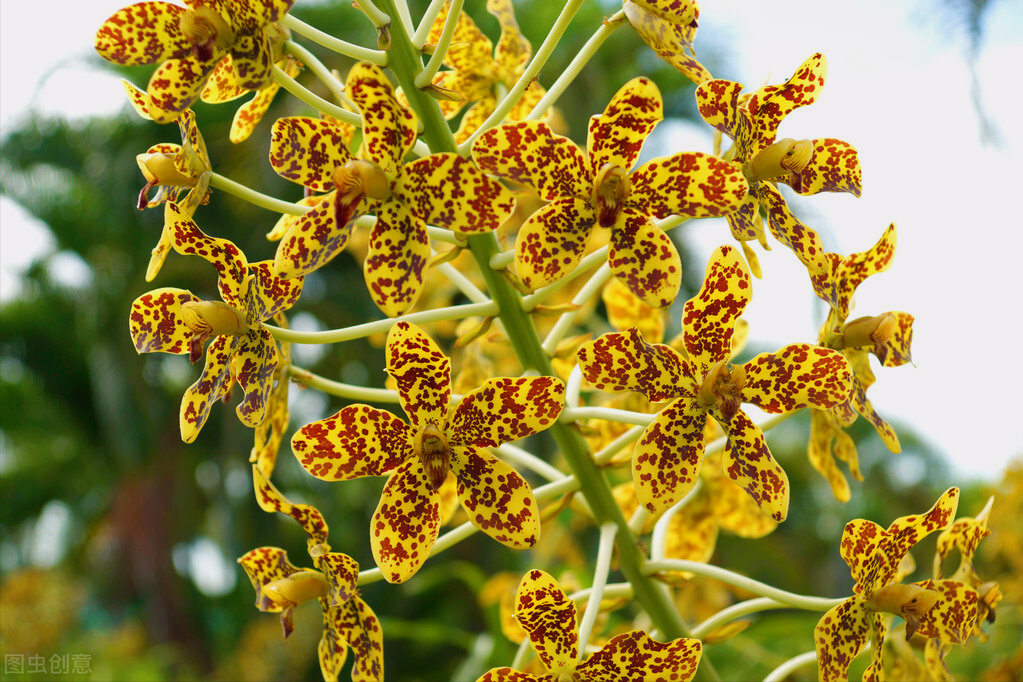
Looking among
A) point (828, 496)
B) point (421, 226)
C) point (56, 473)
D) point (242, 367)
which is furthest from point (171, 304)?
point (56, 473)

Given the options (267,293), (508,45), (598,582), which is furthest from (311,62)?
(598,582)

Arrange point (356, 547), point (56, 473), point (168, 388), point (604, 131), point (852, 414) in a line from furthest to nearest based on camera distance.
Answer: point (56, 473) < point (168, 388) < point (356, 547) < point (852, 414) < point (604, 131)

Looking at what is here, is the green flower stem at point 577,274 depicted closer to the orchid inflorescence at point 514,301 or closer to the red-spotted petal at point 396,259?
the orchid inflorescence at point 514,301

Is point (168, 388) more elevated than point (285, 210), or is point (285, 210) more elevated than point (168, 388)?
point (285, 210)

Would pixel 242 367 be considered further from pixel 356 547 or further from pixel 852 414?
pixel 356 547

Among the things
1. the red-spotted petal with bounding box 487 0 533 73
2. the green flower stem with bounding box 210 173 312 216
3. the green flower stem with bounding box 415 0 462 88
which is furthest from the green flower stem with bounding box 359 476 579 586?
the red-spotted petal with bounding box 487 0 533 73

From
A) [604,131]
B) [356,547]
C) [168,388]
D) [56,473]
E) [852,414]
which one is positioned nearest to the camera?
[604,131]

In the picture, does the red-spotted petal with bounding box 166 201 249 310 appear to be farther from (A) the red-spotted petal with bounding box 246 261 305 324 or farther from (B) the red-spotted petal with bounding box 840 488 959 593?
(B) the red-spotted petal with bounding box 840 488 959 593
